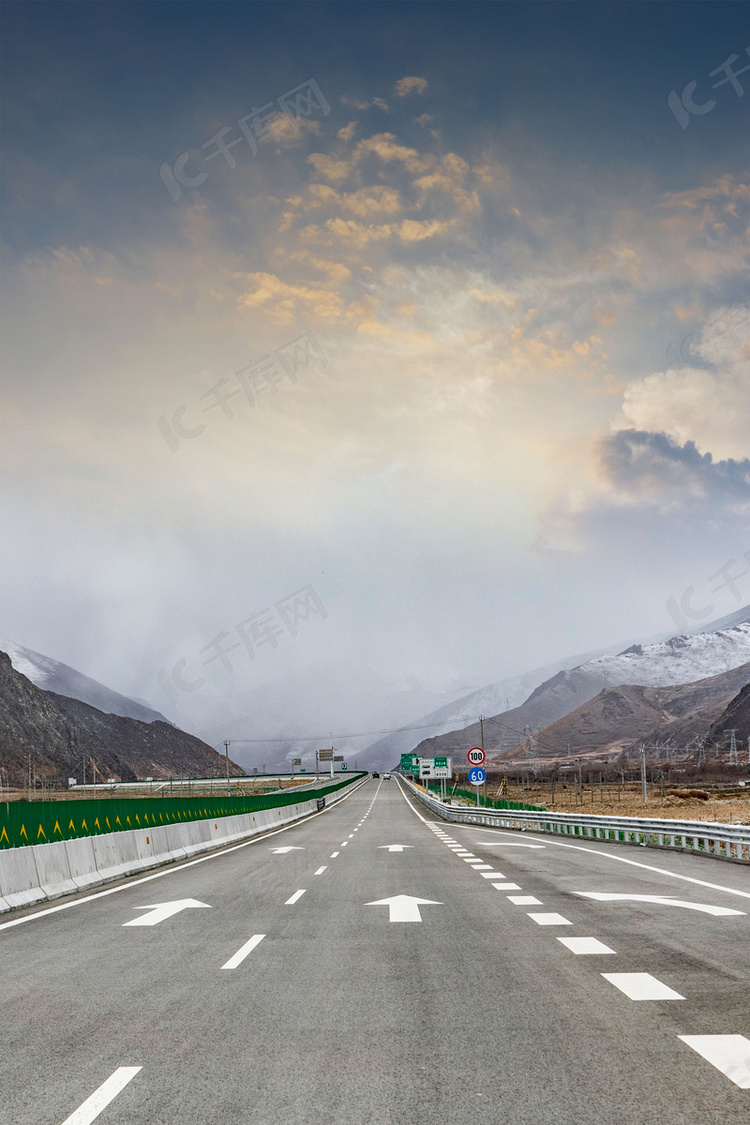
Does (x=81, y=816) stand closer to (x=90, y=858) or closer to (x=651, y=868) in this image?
(x=90, y=858)

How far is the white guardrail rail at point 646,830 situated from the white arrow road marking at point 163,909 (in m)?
12.1

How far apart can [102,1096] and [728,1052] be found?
11.7 feet

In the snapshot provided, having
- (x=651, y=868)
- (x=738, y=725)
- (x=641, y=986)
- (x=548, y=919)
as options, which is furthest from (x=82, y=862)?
(x=738, y=725)

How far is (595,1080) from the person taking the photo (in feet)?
16.8

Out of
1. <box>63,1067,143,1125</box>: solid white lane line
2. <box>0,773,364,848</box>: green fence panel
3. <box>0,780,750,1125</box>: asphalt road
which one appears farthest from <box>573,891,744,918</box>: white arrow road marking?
<box>0,773,364,848</box>: green fence panel

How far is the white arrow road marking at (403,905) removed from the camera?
11.9m

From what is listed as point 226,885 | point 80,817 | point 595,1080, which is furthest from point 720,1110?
point 80,817

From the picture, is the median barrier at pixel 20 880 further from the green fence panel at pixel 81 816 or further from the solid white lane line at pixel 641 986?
the solid white lane line at pixel 641 986

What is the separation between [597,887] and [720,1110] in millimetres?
10644

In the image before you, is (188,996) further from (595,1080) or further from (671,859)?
(671,859)

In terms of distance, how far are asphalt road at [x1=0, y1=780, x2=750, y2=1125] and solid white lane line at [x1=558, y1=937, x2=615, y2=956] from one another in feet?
0.48

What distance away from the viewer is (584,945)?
9336mm

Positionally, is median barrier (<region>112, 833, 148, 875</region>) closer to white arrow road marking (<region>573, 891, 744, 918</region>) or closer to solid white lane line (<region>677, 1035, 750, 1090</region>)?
white arrow road marking (<region>573, 891, 744, 918</region>)

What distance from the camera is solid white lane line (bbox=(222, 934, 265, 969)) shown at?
28.6 feet
